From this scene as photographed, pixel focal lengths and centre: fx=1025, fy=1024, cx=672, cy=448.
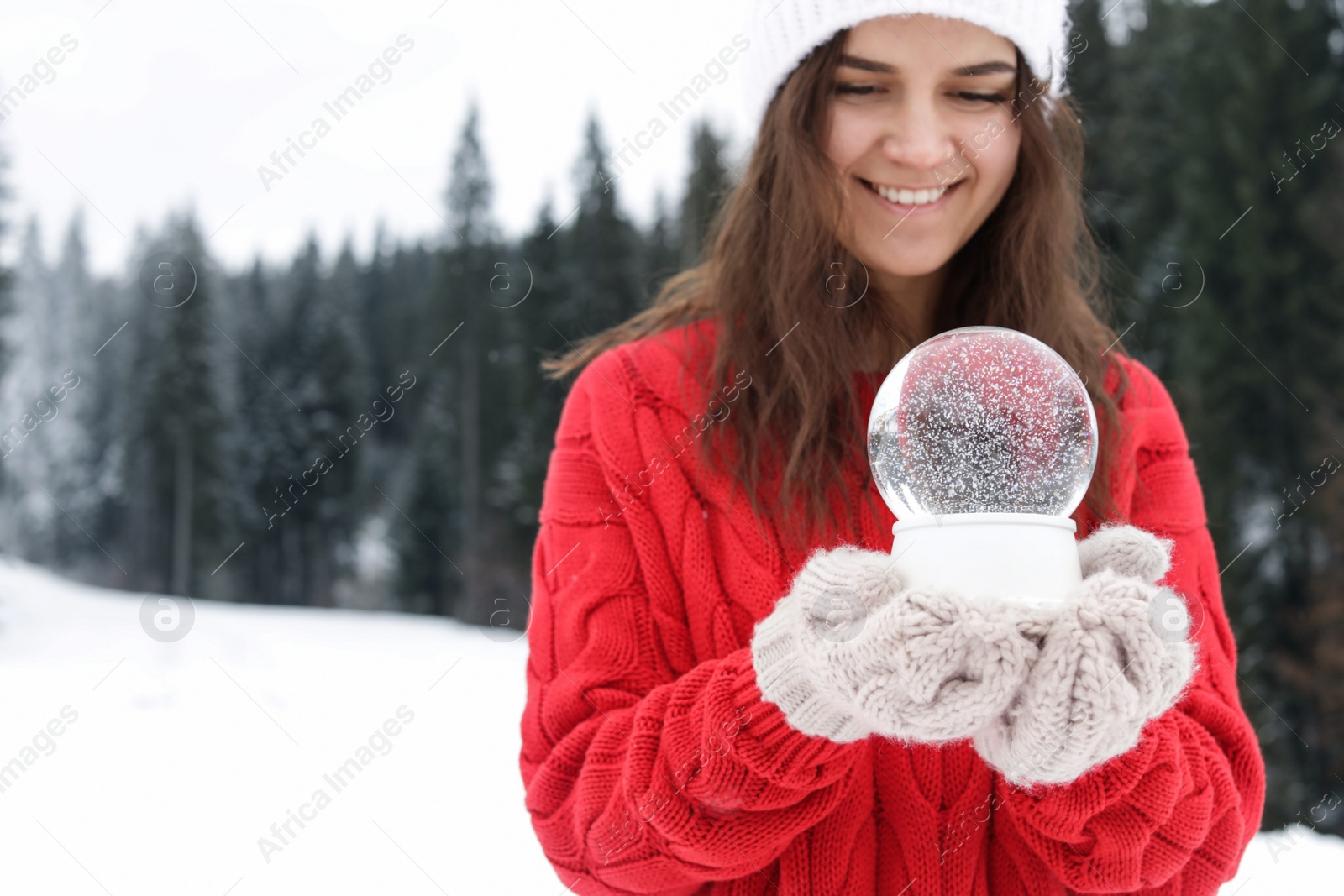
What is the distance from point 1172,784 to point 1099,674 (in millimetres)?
485

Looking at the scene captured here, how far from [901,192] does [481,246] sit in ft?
76.5

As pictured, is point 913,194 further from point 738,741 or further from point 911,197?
point 738,741

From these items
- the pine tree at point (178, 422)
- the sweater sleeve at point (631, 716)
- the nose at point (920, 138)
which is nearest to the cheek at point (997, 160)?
the nose at point (920, 138)

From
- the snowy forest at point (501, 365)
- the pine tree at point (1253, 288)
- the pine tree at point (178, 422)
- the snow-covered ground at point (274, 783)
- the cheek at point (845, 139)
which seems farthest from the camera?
the pine tree at point (178, 422)

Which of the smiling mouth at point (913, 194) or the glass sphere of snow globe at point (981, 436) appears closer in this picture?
the glass sphere of snow globe at point (981, 436)

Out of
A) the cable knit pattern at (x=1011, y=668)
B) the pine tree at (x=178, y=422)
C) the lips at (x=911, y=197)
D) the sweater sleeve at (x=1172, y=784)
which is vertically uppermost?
the lips at (x=911, y=197)

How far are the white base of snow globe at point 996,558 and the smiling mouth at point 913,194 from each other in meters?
0.91

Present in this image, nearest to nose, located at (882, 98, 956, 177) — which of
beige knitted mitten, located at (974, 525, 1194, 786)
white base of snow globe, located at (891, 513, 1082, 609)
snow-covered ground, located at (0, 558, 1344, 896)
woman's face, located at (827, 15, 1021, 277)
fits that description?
woman's face, located at (827, 15, 1021, 277)

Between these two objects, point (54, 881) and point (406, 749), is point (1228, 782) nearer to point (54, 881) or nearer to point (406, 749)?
point (54, 881)

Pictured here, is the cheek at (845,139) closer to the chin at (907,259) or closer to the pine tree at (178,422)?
the chin at (907,259)

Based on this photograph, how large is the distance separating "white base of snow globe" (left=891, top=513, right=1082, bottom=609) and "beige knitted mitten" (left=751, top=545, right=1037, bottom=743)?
54 millimetres

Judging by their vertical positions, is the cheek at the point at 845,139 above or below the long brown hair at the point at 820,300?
above

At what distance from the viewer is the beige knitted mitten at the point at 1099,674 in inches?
43.8

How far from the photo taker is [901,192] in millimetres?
2006
